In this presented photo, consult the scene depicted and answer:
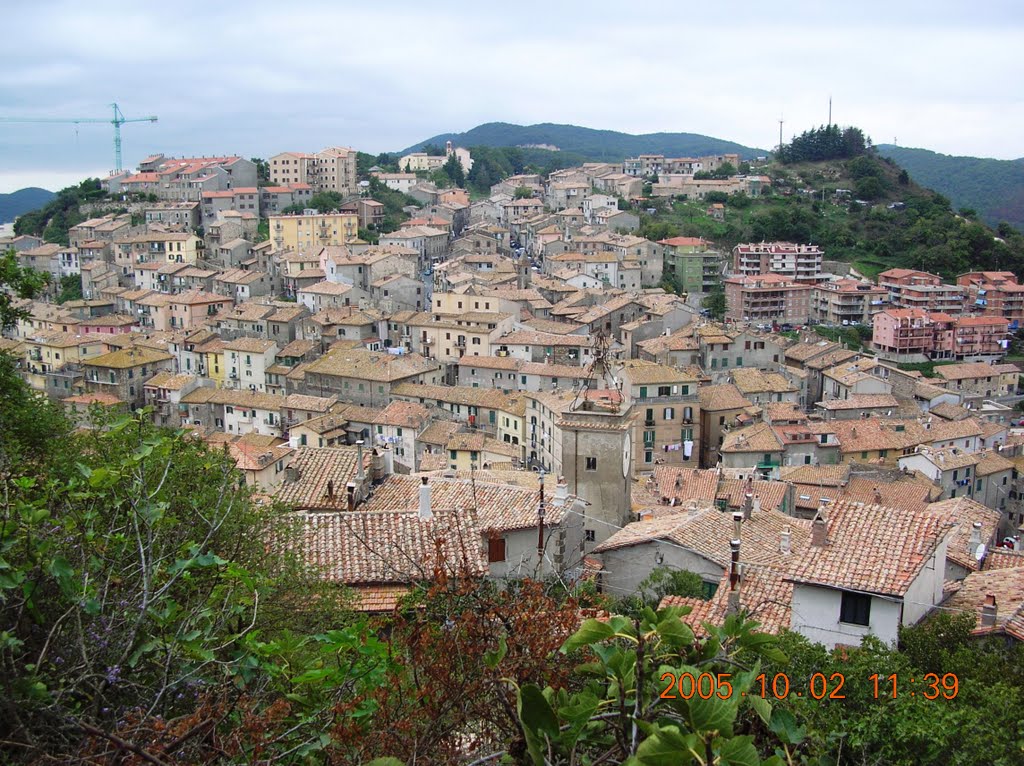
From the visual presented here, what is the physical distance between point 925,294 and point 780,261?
13.1m

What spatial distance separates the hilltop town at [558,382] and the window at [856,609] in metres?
0.03

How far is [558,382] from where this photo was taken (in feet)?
154

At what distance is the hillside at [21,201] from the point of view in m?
159

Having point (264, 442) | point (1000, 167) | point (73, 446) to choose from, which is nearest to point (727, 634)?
point (73, 446)

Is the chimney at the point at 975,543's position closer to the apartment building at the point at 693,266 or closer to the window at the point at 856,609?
the window at the point at 856,609

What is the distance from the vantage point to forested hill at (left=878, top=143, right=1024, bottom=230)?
148 metres

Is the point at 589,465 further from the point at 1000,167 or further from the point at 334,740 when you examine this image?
the point at 1000,167

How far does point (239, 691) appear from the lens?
5.20 m

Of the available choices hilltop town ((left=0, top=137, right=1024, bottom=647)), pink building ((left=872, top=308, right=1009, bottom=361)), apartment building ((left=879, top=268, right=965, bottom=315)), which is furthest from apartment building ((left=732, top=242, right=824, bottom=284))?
pink building ((left=872, top=308, right=1009, bottom=361))

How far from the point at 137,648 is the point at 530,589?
6.70ft

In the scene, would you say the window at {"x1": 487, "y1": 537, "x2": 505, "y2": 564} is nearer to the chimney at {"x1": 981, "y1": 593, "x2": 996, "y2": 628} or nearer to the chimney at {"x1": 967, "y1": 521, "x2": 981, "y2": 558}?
the chimney at {"x1": 981, "y1": 593, "x2": 996, "y2": 628}

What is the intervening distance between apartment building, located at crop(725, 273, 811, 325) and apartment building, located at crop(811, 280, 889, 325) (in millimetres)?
1502

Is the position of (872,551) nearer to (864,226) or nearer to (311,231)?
(311,231)

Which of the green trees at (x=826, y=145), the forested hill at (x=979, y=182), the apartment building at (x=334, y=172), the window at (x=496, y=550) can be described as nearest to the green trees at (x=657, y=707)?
the window at (x=496, y=550)
